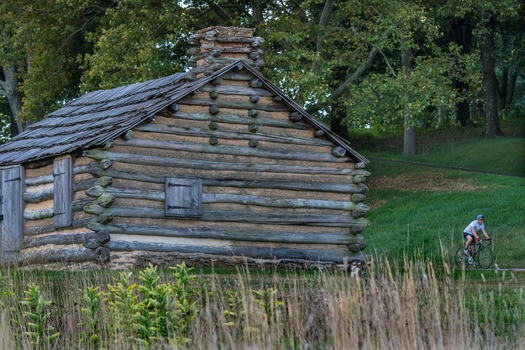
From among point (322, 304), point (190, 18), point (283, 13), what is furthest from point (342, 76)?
point (322, 304)

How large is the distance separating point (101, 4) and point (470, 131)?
19.8 meters

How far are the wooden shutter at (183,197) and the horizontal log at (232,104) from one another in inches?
61.1

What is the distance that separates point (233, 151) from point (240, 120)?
0.64m

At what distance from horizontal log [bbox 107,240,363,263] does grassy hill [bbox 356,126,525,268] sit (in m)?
4.59

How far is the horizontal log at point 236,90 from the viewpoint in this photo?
2235cm

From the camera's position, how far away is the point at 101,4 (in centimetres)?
3603

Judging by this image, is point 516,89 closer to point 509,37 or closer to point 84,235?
point 509,37

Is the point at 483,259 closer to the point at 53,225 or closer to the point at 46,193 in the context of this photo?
the point at 53,225

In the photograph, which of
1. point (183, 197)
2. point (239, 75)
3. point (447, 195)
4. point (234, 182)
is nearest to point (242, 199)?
point (234, 182)

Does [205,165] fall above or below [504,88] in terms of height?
below

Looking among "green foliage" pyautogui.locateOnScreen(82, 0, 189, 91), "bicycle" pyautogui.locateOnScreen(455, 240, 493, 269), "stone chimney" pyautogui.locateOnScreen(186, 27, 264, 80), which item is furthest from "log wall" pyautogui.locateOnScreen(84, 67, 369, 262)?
"green foliage" pyautogui.locateOnScreen(82, 0, 189, 91)

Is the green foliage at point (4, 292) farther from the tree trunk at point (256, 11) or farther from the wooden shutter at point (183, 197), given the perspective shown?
the tree trunk at point (256, 11)

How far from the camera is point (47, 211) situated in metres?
23.0

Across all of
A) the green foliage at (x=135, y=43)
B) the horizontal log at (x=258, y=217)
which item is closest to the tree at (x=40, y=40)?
the green foliage at (x=135, y=43)
